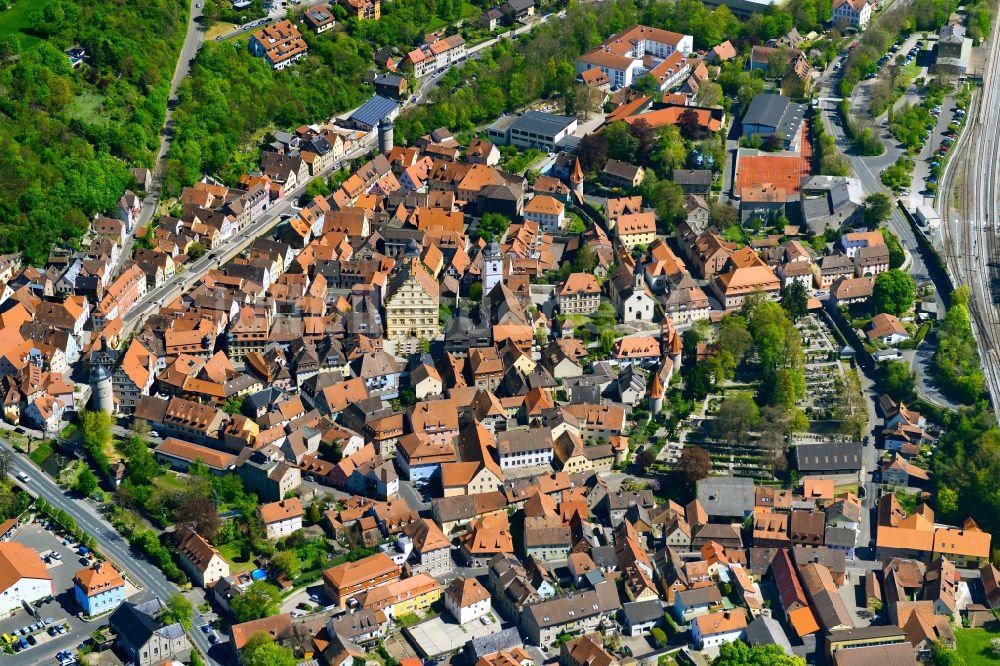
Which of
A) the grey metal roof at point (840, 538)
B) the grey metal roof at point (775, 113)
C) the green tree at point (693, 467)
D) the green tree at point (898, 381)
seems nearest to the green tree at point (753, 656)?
the grey metal roof at point (840, 538)

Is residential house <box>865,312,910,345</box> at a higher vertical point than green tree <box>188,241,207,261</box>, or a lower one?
lower

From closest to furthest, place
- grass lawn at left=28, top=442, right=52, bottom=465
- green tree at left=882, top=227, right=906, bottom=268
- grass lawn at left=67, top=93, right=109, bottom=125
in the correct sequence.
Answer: grass lawn at left=28, top=442, right=52, bottom=465, green tree at left=882, top=227, right=906, bottom=268, grass lawn at left=67, top=93, right=109, bottom=125

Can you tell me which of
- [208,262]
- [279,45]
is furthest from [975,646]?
[279,45]

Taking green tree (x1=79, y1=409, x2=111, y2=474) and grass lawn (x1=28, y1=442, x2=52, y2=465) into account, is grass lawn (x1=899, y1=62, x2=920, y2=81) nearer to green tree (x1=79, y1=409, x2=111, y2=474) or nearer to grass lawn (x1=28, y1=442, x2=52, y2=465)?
green tree (x1=79, y1=409, x2=111, y2=474)

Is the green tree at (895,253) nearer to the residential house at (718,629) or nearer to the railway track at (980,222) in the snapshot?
the railway track at (980,222)

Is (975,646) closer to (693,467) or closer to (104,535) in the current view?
(693,467)

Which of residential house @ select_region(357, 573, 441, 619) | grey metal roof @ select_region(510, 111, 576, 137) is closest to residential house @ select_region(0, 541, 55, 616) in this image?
residential house @ select_region(357, 573, 441, 619)
